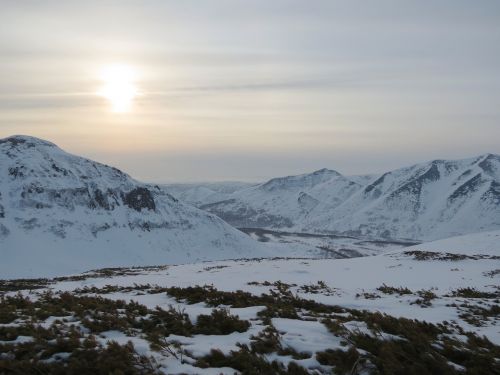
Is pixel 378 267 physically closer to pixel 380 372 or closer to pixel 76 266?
pixel 380 372

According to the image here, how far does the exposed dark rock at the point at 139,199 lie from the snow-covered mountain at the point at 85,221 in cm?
30

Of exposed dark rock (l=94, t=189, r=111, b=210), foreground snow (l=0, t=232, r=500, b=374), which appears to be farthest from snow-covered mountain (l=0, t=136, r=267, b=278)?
foreground snow (l=0, t=232, r=500, b=374)

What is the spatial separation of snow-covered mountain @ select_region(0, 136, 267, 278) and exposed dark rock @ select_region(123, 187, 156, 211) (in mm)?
298

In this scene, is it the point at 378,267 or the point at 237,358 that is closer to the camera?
the point at 237,358

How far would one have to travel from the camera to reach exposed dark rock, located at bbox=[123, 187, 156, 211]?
125062 mm

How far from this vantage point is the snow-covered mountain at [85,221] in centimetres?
9106

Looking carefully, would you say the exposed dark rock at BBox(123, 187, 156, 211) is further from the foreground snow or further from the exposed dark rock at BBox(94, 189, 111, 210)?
the foreground snow

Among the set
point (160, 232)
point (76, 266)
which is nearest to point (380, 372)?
point (76, 266)

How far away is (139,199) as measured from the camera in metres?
128

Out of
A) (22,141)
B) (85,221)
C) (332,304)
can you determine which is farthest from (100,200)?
(332,304)

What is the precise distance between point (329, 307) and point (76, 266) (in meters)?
81.2

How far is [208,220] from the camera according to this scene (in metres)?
140

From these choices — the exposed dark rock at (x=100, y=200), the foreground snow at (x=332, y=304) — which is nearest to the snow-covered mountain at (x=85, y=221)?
the exposed dark rock at (x=100, y=200)

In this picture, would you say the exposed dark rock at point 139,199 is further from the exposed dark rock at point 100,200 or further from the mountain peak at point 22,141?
the mountain peak at point 22,141
